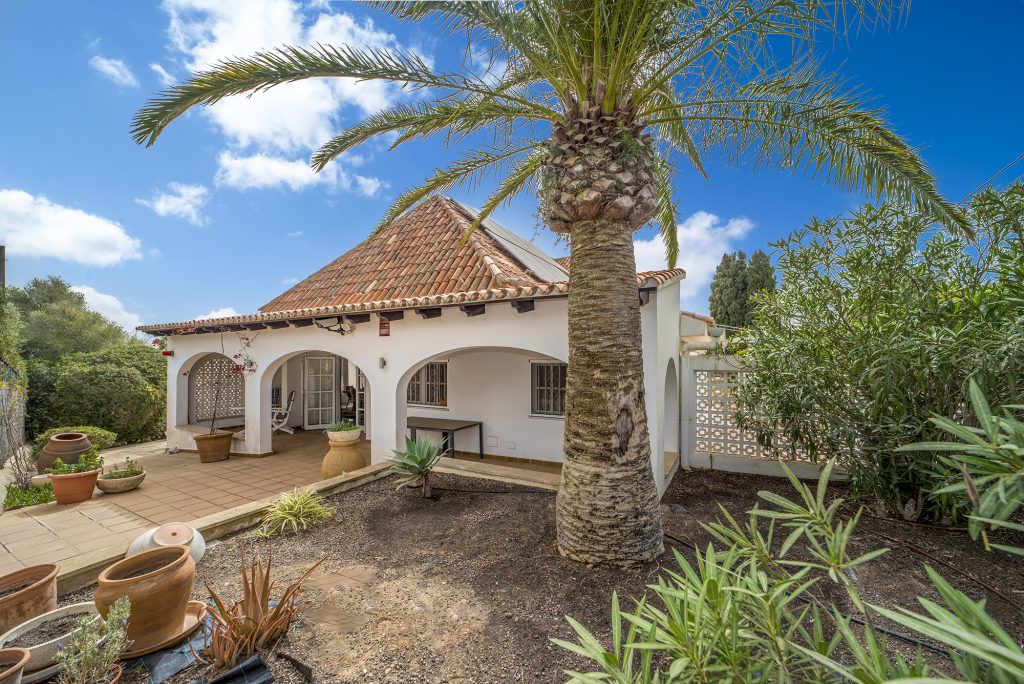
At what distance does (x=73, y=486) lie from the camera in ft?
23.8

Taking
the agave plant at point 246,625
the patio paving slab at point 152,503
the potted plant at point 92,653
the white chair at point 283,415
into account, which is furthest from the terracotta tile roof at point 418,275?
the potted plant at point 92,653

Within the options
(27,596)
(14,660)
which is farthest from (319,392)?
(14,660)

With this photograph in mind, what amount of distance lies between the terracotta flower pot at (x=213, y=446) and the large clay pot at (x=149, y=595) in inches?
314

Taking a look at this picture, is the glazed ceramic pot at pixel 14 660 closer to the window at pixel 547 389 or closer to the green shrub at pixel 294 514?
the green shrub at pixel 294 514

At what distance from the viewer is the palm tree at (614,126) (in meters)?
4.20

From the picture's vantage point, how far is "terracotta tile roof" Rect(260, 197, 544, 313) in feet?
29.0

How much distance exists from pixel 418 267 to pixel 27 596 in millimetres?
7906

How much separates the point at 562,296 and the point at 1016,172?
4912 millimetres

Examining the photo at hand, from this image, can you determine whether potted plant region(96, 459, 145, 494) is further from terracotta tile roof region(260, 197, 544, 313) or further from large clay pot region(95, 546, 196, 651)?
large clay pot region(95, 546, 196, 651)

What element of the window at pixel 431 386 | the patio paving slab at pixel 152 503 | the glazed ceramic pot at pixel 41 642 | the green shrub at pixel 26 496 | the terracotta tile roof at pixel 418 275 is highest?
the terracotta tile roof at pixel 418 275

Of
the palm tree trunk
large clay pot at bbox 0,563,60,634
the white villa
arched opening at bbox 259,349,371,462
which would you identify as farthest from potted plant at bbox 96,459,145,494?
the palm tree trunk

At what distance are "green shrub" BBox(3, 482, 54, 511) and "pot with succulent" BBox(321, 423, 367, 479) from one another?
4.56 metres

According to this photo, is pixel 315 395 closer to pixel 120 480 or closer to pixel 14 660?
pixel 120 480

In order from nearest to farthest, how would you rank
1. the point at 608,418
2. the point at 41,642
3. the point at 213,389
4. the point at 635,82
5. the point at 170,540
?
the point at 41,642 < the point at 170,540 < the point at 608,418 < the point at 635,82 < the point at 213,389
